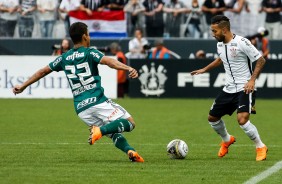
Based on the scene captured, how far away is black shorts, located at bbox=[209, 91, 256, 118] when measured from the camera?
12.2 m

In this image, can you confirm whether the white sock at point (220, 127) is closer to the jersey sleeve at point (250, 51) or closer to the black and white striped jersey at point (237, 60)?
the black and white striped jersey at point (237, 60)

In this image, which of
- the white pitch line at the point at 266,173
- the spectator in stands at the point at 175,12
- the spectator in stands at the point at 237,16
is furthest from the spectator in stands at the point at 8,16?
the white pitch line at the point at 266,173

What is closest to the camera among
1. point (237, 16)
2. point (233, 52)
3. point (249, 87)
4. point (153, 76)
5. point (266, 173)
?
point (266, 173)

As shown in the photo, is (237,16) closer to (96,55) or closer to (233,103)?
(233,103)

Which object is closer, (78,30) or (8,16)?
(78,30)

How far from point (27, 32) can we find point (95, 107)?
56.1ft

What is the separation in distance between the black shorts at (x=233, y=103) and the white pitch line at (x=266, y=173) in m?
0.90

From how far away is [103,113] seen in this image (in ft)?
37.8

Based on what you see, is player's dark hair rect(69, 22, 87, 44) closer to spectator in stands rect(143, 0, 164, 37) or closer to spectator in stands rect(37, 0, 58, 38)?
spectator in stands rect(37, 0, 58, 38)

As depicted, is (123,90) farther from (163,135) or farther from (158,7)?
(163,135)

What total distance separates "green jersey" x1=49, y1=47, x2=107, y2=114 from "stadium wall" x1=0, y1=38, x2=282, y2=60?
55.6ft

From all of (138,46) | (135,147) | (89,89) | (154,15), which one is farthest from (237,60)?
(138,46)

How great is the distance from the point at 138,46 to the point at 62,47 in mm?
3347

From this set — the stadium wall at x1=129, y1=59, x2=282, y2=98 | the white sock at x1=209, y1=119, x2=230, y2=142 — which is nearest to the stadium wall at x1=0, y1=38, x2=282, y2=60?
the stadium wall at x1=129, y1=59, x2=282, y2=98
